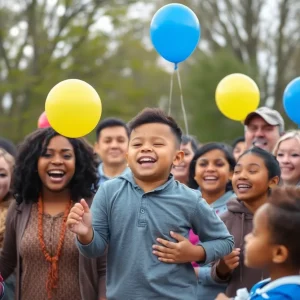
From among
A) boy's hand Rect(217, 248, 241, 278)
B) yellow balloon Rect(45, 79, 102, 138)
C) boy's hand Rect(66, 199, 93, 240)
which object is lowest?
boy's hand Rect(217, 248, 241, 278)

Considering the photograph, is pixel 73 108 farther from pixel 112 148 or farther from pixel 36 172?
pixel 112 148

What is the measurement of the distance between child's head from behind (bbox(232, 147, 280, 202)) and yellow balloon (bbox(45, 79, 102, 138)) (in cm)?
119

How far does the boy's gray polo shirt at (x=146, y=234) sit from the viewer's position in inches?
151

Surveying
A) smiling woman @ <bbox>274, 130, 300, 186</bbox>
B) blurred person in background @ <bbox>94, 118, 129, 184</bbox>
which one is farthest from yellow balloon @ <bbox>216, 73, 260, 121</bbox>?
smiling woman @ <bbox>274, 130, 300, 186</bbox>

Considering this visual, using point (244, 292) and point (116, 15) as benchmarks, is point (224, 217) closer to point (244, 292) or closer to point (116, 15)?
point (244, 292)

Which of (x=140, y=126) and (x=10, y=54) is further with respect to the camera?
(x=10, y=54)

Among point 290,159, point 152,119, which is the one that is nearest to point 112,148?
point 290,159

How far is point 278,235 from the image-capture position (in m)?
3.24

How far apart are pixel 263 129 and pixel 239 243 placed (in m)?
2.16

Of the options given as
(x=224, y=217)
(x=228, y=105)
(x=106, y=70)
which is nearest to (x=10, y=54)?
(x=106, y=70)

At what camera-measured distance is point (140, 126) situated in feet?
13.3

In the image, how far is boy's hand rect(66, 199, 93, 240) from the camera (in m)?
3.69

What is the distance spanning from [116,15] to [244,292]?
17494mm

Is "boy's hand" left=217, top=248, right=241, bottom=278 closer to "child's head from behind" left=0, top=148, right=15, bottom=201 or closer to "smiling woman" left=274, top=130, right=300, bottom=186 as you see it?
"smiling woman" left=274, top=130, right=300, bottom=186
